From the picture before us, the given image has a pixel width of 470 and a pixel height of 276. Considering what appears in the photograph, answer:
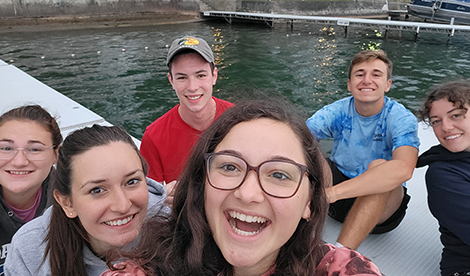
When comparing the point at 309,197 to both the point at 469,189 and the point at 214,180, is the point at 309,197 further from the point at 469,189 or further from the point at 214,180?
the point at 469,189

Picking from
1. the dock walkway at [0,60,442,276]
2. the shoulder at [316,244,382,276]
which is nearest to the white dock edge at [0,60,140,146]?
the dock walkway at [0,60,442,276]

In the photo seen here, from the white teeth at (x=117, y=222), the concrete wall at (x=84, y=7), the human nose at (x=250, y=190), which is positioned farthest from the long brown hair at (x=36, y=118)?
the concrete wall at (x=84, y=7)

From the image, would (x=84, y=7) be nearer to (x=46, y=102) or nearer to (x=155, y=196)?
(x=46, y=102)

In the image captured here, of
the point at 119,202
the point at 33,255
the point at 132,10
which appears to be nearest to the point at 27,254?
the point at 33,255

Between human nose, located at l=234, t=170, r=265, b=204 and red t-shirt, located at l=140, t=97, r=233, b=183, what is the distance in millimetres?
1737

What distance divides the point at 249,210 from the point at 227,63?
12806 mm

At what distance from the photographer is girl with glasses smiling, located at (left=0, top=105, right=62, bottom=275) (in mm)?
2100

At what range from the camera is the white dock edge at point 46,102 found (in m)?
4.21

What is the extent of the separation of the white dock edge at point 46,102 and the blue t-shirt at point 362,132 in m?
2.24

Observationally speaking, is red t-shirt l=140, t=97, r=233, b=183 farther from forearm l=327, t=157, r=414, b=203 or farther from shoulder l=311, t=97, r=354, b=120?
forearm l=327, t=157, r=414, b=203

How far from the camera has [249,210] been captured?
1113 millimetres

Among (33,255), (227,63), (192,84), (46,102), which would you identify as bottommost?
(227,63)

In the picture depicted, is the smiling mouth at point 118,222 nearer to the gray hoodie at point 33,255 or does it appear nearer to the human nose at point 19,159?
the gray hoodie at point 33,255

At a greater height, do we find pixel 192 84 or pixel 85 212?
pixel 192 84
